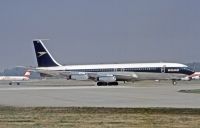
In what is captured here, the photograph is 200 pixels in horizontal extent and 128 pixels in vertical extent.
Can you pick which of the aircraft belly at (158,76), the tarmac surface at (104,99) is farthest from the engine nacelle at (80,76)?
the tarmac surface at (104,99)

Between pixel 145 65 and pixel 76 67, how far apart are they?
13.0 metres

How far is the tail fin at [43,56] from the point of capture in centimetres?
10306

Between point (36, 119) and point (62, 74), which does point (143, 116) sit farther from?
point (62, 74)

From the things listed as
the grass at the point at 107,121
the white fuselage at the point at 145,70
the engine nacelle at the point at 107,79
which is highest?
the grass at the point at 107,121

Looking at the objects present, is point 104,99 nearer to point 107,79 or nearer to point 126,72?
point 107,79

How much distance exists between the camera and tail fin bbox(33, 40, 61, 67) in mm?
103062

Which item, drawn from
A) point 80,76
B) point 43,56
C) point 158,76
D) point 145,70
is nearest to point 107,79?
point 80,76

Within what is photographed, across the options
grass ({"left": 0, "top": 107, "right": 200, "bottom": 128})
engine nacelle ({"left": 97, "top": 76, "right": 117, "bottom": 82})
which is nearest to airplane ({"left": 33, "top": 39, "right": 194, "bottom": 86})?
engine nacelle ({"left": 97, "top": 76, "right": 117, "bottom": 82})

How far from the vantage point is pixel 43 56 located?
105000 mm

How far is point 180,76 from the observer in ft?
302

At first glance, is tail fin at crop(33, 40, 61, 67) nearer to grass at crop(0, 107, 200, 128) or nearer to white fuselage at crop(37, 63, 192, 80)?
white fuselage at crop(37, 63, 192, 80)

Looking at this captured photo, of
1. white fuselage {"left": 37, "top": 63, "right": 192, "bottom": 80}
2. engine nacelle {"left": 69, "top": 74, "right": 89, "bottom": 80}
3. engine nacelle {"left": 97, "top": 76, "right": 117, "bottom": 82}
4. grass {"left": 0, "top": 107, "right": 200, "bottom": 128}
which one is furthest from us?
engine nacelle {"left": 69, "top": 74, "right": 89, "bottom": 80}

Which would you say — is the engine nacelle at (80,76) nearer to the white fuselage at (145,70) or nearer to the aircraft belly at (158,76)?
the white fuselage at (145,70)

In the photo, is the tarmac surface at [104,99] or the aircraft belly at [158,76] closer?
the tarmac surface at [104,99]
